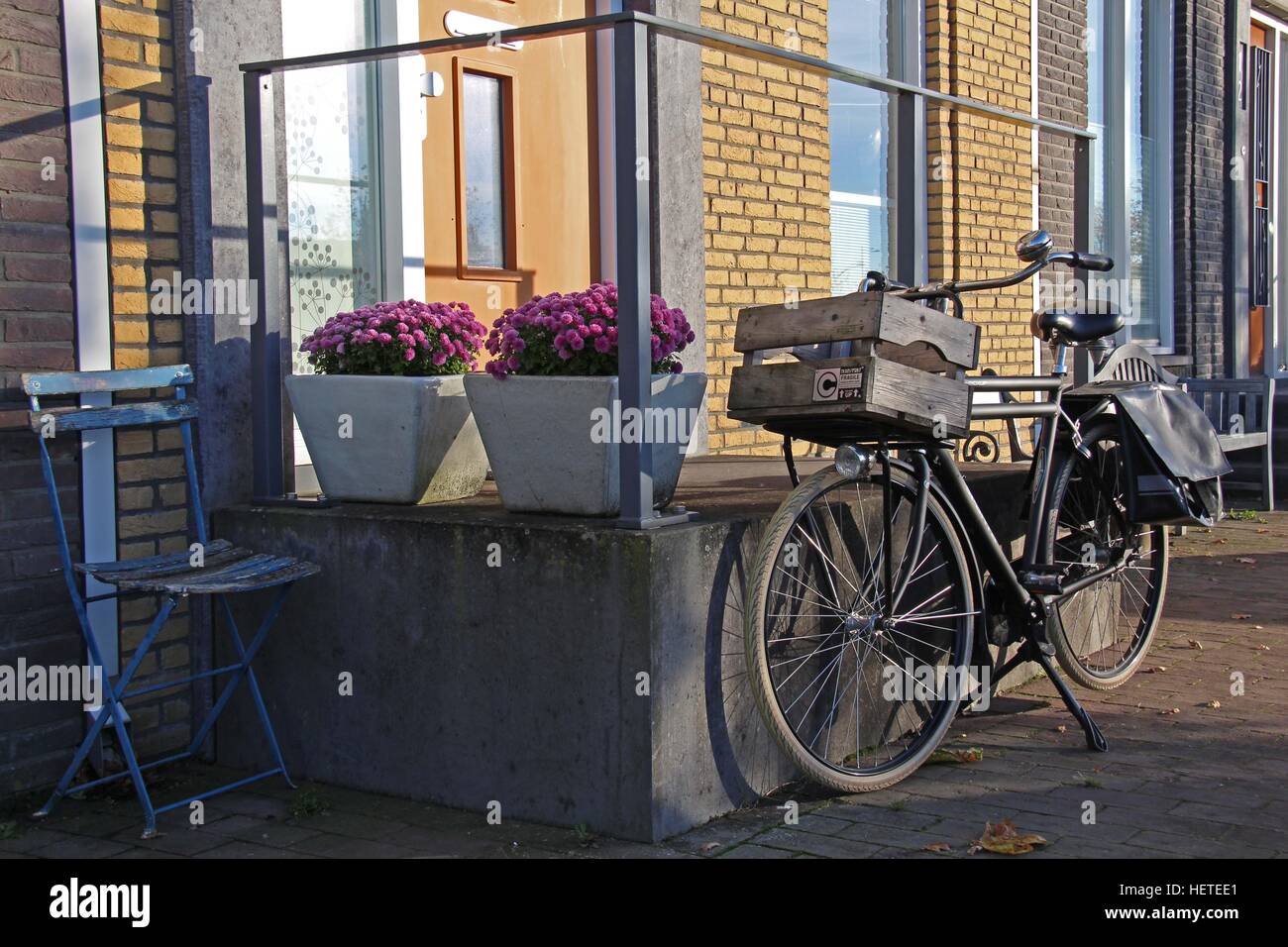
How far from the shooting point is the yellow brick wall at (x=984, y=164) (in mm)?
8234

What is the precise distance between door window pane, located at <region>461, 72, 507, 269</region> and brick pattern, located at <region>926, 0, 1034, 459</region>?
131 inches

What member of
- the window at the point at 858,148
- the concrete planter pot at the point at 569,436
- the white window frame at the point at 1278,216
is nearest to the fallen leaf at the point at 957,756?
the concrete planter pot at the point at 569,436

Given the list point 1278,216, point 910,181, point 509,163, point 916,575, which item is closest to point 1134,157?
point 1278,216

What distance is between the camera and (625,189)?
373cm

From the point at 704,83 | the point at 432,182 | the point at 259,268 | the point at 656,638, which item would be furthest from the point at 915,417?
the point at 704,83

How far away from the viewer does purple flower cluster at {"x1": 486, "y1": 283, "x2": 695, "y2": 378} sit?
392cm

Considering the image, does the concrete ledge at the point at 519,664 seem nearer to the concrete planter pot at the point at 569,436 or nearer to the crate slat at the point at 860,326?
the concrete planter pot at the point at 569,436

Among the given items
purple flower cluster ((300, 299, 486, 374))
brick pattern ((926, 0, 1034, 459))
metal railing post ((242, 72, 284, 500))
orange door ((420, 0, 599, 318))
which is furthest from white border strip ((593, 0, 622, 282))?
brick pattern ((926, 0, 1034, 459))

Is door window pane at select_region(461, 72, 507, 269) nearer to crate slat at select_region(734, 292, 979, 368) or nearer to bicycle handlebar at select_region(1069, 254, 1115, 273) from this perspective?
crate slat at select_region(734, 292, 979, 368)

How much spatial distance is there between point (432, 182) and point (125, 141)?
1.39m

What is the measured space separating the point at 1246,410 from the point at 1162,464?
18.5ft

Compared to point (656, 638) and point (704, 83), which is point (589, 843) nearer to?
point (656, 638)

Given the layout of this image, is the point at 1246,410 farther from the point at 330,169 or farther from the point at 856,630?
the point at 330,169

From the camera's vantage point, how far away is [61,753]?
4105 mm
